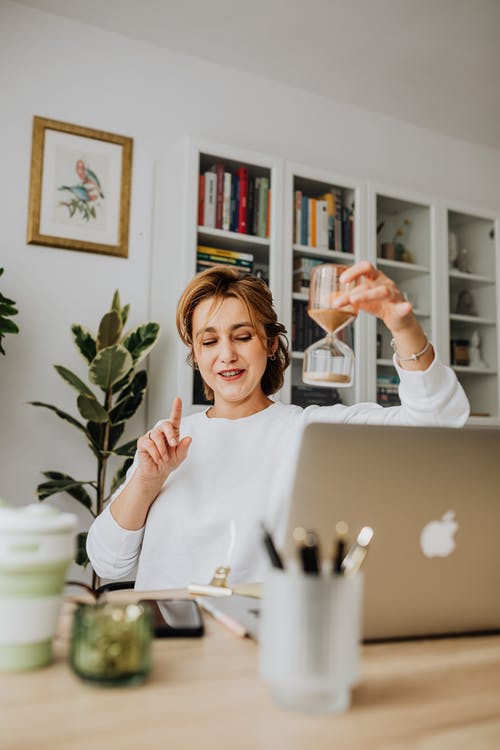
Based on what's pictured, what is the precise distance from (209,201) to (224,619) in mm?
2315

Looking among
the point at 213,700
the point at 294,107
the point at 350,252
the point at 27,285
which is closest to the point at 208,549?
the point at 213,700

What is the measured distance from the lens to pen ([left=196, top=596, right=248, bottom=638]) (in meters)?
0.88

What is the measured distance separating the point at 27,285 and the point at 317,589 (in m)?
2.57

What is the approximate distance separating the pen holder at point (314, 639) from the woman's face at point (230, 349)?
117cm

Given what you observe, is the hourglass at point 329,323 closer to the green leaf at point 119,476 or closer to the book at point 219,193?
the green leaf at point 119,476

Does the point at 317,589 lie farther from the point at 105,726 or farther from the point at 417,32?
the point at 417,32

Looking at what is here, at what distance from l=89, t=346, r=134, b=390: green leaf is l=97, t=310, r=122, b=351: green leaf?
9 cm

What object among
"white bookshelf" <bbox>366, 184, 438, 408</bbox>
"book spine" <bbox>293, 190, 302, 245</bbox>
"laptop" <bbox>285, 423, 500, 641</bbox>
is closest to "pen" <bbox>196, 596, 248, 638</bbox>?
"laptop" <bbox>285, 423, 500, 641</bbox>

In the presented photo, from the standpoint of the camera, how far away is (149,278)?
316cm

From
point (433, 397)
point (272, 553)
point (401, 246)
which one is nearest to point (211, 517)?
point (433, 397)

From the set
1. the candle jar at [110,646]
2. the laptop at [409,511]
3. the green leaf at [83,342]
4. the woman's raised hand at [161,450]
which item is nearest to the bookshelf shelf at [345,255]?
the green leaf at [83,342]

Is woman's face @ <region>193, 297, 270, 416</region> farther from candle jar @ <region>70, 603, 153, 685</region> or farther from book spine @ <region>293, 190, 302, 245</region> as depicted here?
book spine @ <region>293, 190, 302, 245</region>

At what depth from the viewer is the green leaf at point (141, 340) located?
2705 millimetres

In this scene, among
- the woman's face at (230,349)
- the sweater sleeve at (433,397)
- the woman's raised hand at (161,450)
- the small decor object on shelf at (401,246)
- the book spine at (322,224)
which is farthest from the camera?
the small decor object on shelf at (401,246)
